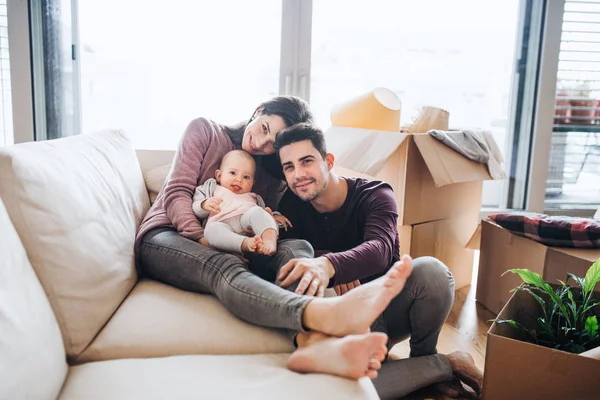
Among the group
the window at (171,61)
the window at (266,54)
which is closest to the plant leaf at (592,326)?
the window at (266,54)

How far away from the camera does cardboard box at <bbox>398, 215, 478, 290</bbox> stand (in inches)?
85.5

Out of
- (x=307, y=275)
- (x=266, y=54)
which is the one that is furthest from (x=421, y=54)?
(x=307, y=275)

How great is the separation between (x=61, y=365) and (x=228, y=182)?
2.19ft

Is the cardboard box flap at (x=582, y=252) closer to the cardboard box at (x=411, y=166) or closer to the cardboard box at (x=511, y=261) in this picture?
the cardboard box at (x=511, y=261)

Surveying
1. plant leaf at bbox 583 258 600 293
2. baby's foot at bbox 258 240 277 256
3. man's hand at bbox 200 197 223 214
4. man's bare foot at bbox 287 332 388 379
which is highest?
man's hand at bbox 200 197 223 214

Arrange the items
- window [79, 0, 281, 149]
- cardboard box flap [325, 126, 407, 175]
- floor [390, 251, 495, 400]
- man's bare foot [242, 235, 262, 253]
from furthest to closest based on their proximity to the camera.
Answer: window [79, 0, 281, 149] → cardboard box flap [325, 126, 407, 175] → floor [390, 251, 495, 400] → man's bare foot [242, 235, 262, 253]

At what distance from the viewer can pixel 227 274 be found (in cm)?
122

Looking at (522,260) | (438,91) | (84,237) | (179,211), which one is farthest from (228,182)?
(438,91)

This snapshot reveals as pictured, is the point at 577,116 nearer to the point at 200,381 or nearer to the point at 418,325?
the point at 418,325

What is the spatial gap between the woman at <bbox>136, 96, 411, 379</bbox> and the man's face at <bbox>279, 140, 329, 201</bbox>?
0.10 m

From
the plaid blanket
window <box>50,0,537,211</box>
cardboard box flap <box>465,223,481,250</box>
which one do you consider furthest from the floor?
window <box>50,0,537,211</box>

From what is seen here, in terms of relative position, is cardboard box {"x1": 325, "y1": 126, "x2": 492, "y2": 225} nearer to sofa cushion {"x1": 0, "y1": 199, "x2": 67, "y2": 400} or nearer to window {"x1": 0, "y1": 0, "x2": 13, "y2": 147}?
sofa cushion {"x1": 0, "y1": 199, "x2": 67, "y2": 400}

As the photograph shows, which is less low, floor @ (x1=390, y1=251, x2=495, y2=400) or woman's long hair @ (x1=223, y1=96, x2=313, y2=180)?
woman's long hair @ (x1=223, y1=96, x2=313, y2=180)

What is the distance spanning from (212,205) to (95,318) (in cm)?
42
